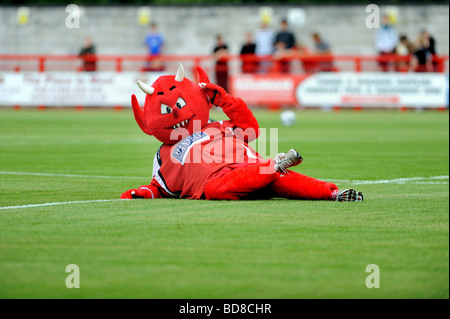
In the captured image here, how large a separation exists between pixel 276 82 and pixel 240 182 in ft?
64.9

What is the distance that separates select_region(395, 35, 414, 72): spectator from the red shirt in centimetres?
2020

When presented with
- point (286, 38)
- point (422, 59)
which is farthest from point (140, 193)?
point (286, 38)

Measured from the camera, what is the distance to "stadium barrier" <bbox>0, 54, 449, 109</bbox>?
25.6m

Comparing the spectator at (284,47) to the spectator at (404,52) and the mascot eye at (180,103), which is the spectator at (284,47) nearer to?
the spectator at (404,52)

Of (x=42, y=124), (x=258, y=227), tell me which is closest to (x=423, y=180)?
(x=258, y=227)

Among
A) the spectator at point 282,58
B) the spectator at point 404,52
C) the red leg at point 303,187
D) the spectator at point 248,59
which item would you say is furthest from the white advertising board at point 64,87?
the red leg at point 303,187

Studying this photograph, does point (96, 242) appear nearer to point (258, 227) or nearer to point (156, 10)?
point (258, 227)

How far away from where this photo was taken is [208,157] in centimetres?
704

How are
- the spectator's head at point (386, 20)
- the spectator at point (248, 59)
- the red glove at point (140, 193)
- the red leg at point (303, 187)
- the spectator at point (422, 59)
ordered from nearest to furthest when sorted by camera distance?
the red leg at point (303, 187) < the red glove at point (140, 193) < the spectator at point (422, 59) < the spectator at point (248, 59) < the spectator's head at point (386, 20)

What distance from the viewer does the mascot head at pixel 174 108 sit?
23.9ft

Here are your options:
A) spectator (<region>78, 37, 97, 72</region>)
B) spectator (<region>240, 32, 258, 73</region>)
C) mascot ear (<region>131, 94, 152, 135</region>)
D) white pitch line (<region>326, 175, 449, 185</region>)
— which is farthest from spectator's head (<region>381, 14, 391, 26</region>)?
mascot ear (<region>131, 94, 152, 135</region>)

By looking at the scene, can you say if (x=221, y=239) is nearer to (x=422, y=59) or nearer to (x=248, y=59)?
(x=422, y=59)

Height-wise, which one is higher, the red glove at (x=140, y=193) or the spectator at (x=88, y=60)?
the spectator at (x=88, y=60)

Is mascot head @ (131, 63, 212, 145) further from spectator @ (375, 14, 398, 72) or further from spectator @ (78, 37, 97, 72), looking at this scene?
spectator @ (375, 14, 398, 72)
